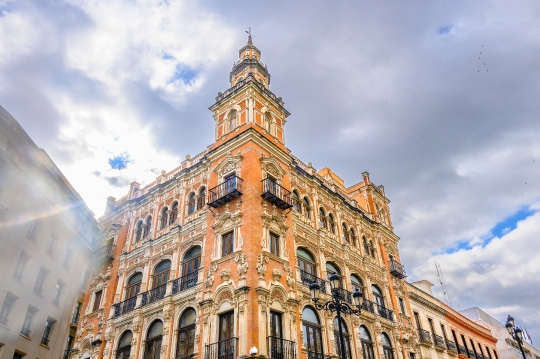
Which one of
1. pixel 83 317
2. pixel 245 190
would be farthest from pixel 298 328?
pixel 83 317

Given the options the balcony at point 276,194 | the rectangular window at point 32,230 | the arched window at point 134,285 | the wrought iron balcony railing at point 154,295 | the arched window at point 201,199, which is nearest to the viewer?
the balcony at point 276,194

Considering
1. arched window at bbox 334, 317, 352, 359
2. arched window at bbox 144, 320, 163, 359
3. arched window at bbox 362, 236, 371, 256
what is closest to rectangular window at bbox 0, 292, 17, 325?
arched window at bbox 144, 320, 163, 359

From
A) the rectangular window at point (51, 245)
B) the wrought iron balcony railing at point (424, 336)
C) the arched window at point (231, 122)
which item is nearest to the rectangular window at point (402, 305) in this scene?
the wrought iron balcony railing at point (424, 336)

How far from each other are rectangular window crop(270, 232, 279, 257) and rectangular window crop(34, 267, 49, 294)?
54.5 feet

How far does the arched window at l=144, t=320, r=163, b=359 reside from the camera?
23531mm

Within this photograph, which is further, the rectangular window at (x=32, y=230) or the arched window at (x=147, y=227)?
the arched window at (x=147, y=227)

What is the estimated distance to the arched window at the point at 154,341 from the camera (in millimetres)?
23531

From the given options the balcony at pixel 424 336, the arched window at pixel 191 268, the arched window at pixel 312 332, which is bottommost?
the arched window at pixel 312 332

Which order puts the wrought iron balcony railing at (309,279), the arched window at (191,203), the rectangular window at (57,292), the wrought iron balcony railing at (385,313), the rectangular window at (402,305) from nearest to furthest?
the wrought iron balcony railing at (309,279) → the arched window at (191,203) → the wrought iron balcony railing at (385,313) → the rectangular window at (57,292) → the rectangular window at (402,305)

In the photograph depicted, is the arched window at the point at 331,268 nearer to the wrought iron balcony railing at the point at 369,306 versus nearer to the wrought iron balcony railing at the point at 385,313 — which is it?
the wrought iron balcony railing at the point at 369,306

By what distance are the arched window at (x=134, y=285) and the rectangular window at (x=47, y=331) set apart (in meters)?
6.43

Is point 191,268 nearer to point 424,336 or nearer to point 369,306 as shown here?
point 369,306

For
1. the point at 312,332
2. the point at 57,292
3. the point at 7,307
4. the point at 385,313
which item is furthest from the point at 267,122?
the point at 7,307

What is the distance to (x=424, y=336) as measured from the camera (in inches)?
1289
